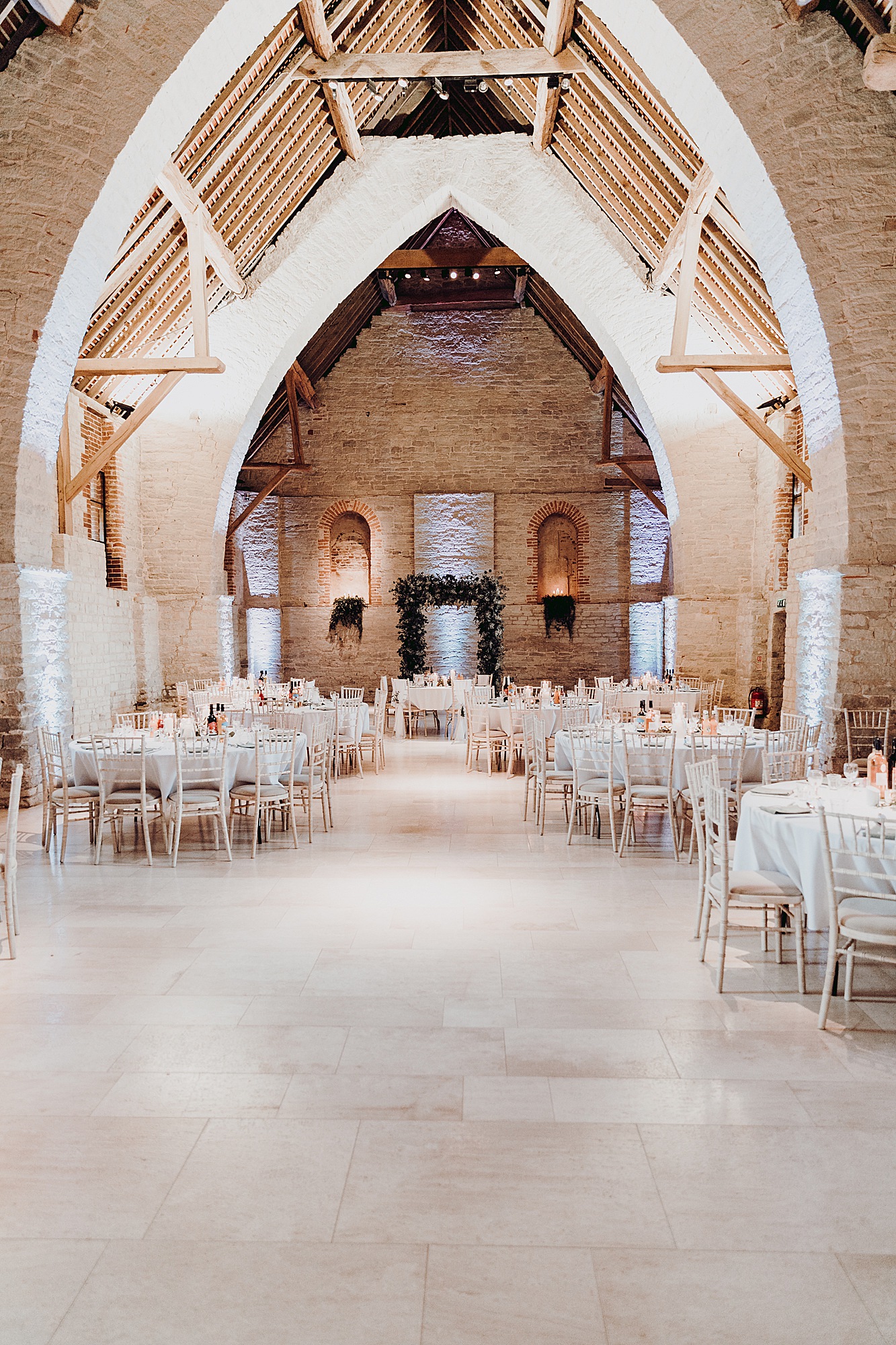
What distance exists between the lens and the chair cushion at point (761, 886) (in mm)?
3816

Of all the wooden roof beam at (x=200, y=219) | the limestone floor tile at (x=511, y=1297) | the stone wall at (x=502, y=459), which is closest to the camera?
the limestone floor tile at (x=511, y=1297)

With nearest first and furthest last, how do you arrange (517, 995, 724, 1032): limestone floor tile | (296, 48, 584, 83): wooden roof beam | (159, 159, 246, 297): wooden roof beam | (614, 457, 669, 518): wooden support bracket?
(517, 995, 724, 1032): limestone floor tile < (159, 159, 246, 297): wooden roof beam < (296, 48, 584, 83): wooden roof beam < (614, 457, 669, 518): wooden support bracket

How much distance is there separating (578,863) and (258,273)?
9408 millimetres

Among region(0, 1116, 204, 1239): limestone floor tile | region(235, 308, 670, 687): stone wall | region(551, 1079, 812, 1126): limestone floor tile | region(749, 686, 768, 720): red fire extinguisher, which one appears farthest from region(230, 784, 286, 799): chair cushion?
region(235, 308, 670, 687): stone wall

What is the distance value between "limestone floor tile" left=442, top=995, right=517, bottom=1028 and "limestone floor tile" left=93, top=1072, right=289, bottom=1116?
71cm

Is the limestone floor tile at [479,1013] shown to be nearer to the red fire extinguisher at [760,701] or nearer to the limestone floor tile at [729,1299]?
the limestone floor tile at [729,1299]

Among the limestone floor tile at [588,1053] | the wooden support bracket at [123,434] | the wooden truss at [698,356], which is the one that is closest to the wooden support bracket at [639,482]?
the wooden truss at [698,356]

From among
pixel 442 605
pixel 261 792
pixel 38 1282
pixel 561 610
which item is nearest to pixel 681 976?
pixel 38 1282

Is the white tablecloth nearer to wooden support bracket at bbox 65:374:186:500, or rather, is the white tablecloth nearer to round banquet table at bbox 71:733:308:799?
round banquet table at bbox 71:733:308:799

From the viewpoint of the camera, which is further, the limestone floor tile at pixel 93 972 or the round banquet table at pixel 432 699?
the round banquet table at pixel 432 699

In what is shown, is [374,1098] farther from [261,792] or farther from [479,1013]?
[261,792]

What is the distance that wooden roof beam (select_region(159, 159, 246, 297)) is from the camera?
30.3ft

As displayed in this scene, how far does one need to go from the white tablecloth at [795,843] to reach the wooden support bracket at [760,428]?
5.77 metres

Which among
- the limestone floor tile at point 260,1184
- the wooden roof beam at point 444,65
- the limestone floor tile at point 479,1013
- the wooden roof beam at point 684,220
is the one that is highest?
the wooden roof beam at point 444,65
